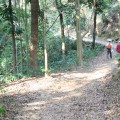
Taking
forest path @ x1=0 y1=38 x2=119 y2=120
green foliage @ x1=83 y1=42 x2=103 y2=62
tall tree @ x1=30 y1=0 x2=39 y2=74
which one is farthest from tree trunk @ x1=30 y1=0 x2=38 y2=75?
green foliage @ x1=83 y1=42 x2=103 y2=62

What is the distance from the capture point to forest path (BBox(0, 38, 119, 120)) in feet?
30.6

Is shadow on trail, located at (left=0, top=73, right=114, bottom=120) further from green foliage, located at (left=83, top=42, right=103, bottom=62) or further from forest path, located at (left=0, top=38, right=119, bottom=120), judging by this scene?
Result: green foliage, located at (left=83, top=42, right=103, bottom=62)

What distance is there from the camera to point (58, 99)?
11.4 metres

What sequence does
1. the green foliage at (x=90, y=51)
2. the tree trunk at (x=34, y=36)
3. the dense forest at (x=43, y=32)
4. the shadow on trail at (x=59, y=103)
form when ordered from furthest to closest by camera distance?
the green foliage at (x=90, y=51)
the dense forest at (x=43, y=32)
the tree trunk at (x=34, y=36)
the shadow on trail at (x=59, y=103)

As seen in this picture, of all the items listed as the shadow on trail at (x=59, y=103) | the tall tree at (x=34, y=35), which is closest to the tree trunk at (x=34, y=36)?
the tall tree at (x=34, y=35)

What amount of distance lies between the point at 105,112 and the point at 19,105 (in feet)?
10.4

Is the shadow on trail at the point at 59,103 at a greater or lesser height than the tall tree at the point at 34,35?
lesser

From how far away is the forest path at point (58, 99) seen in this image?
30.6 feet

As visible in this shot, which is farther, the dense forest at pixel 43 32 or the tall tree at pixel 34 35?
the dense forest at pixel 43 32

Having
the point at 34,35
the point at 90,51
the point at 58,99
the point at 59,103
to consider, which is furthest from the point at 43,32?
the point at 90,51

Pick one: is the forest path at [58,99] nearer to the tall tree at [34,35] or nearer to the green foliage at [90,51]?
the tall tree at [34,35]

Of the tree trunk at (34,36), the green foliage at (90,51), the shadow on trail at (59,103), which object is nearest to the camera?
the shadow on trail at (59,103)

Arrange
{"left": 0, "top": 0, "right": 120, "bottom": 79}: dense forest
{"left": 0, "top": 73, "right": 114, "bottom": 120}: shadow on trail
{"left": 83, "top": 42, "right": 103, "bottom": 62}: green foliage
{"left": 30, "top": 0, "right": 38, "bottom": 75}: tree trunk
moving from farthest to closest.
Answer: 1. {"left": 83, "top": 42, "right": 103, "bottom": 62}: green foliage
2. {"left": 0, "top": 0, "right": 120, "bottom": 79}: dense forest
3. {"left": 30, "top": 0, "right": 38, "bottom": 75}: tree trunk
4. {"left": 0, "top": 73, "right": 114, "bottom": 120}: shadow on trail

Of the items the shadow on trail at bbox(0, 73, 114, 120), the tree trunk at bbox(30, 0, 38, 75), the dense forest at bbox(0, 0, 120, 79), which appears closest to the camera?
the shadow on trail at bbox(0, 73, 114, 120)
